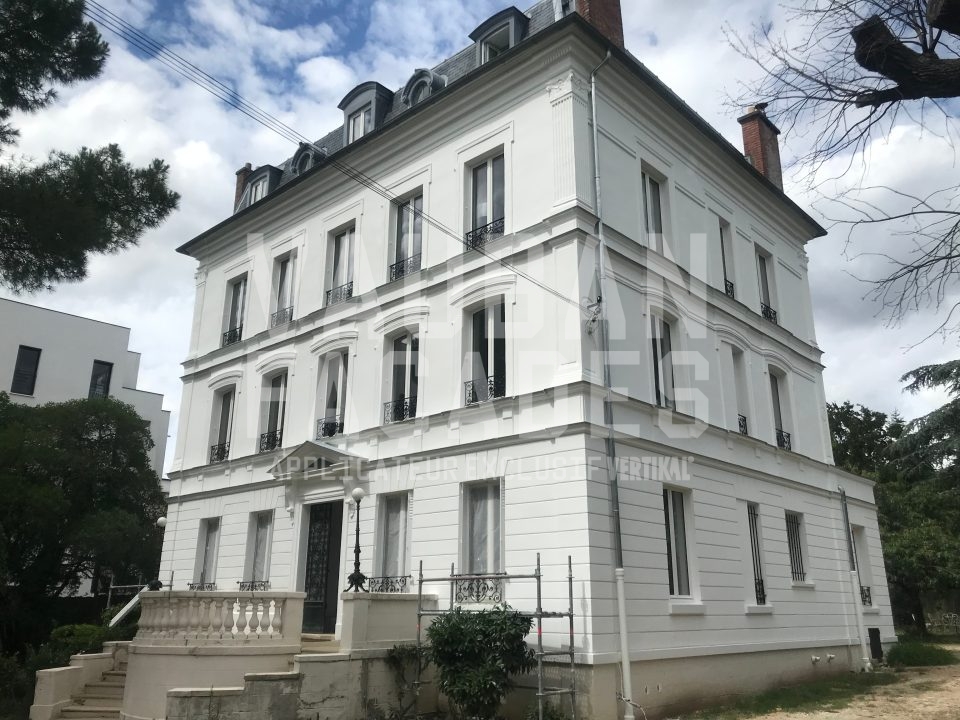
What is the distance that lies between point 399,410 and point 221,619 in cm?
554

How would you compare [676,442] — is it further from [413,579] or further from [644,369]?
[413,579]

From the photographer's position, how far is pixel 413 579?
46.1ft

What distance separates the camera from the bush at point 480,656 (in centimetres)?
1086

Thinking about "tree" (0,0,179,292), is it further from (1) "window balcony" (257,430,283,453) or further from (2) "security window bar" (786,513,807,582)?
(2) "security window bar" (786,513,807,582)

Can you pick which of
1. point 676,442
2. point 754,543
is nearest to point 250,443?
point 676,442

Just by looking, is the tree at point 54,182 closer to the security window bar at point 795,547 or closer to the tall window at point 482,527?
the tall window at point 482,527

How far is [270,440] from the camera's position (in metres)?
18.6

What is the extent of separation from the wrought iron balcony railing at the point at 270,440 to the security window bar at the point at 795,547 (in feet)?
39.2

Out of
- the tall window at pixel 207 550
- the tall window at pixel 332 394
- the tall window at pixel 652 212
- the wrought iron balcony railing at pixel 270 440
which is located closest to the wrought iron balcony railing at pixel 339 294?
the tall window at pixel 332 394

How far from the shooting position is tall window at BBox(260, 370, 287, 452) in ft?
60.8

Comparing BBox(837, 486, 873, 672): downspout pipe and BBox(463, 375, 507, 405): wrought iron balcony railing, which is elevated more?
BBox(463, 375, 507, 405): wrought iron balcony railing

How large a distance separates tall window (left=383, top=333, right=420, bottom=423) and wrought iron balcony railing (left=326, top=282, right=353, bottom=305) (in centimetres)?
206

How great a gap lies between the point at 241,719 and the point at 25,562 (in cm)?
1772

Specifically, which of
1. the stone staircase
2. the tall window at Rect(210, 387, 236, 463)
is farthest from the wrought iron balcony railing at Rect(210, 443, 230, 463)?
the stone staircase
